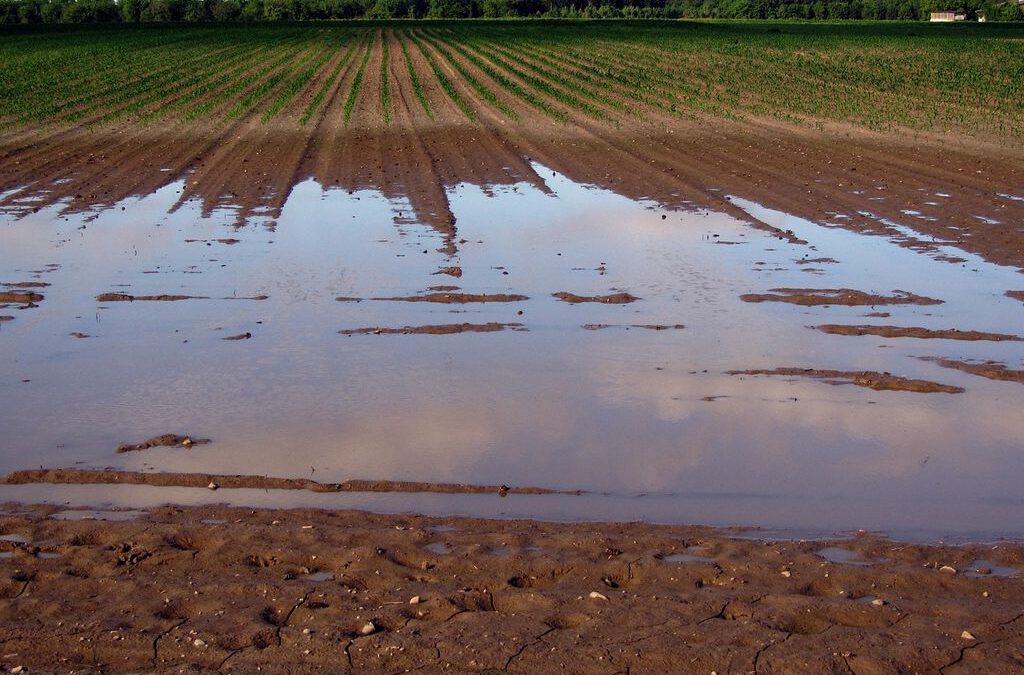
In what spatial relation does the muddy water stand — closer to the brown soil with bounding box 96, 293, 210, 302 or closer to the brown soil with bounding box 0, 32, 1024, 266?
the brown soil with bounding box 96, 293, 210, 302

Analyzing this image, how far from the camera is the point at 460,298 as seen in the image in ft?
42.7

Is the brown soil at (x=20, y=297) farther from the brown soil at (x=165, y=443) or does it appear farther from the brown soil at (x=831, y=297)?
the brown soil at (x=831, y=297)

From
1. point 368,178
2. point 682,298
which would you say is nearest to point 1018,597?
point 682,298

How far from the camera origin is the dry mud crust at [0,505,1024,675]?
554 cm

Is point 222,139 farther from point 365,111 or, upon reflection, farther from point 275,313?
point 275,313

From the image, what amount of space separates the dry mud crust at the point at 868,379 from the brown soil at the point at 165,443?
4.46 m

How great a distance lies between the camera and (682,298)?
42.6 feet

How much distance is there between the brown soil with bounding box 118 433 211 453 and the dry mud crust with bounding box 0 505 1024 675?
1.33 m

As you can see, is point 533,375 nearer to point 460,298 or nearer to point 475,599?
point 460,298

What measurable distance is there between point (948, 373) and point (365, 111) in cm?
2438

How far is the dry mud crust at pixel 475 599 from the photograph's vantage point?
5.54 meters

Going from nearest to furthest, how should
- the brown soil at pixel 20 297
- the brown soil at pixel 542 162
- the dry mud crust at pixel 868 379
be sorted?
the dry mud crust at pixel 868 379 < the brown soil at pixel 20 297 < the brown soil at pixel 542 162

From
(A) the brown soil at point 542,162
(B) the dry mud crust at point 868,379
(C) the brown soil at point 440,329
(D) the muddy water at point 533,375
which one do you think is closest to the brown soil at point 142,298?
(D) the muddy water at point 533,375

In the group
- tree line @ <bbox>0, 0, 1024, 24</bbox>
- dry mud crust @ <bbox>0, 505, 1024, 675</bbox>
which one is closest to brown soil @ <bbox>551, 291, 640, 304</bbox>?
dry mud crust @ <bbox>0, 505, 1024, 675</bbox>
